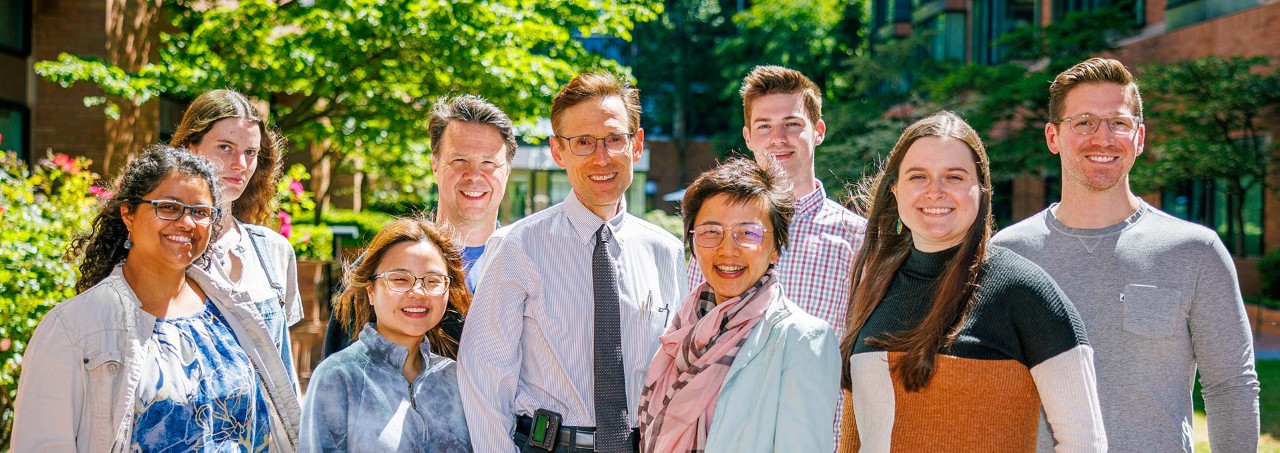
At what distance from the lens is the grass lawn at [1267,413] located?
7039mm

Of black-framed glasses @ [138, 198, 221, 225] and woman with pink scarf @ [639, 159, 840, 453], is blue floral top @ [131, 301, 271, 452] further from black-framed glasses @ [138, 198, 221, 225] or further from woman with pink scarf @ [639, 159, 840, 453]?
woman with pink scarf @ [639, 159, 840, 453]

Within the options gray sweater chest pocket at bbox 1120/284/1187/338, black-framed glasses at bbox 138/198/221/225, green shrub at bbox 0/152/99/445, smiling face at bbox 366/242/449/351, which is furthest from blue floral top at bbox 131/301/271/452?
green shrub at bbox 0/152/99/445

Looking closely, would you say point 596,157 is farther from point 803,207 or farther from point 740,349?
point 803,207

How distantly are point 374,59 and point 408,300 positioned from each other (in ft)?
25.2

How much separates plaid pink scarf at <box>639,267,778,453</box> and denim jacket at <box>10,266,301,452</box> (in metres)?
1.42

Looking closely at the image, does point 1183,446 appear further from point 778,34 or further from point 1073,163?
point 778,34

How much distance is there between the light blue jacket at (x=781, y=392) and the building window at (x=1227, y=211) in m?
14.4

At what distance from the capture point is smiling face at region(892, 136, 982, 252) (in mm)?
2715

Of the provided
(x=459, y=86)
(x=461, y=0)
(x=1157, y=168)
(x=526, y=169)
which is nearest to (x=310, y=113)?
(x=459, y=86)

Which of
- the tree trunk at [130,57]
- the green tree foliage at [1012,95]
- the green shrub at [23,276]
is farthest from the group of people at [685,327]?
the green tree foliage at [1012,95]

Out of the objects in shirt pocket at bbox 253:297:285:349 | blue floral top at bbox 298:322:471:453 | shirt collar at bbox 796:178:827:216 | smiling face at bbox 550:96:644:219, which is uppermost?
smiling face at bbox 550:96:644:219

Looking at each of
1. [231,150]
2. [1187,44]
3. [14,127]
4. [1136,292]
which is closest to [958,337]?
[1136,292]

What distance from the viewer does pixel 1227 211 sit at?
1673 centimetres

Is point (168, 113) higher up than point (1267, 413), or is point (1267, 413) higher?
point (168, 113)
